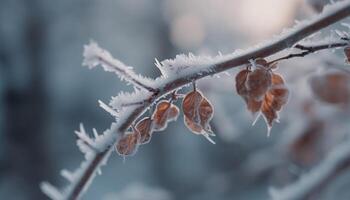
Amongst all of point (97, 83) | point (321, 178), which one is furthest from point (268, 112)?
point (97, 83)

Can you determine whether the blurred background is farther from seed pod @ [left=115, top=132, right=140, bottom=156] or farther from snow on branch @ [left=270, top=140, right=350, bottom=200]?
seed pod @ [left=115, top=132, right=140, bottom=156]

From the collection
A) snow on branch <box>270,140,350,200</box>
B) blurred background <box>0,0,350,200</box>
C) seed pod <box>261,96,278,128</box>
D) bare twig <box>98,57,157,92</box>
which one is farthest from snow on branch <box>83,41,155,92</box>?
blurred background <box>0,0,350,200</box>

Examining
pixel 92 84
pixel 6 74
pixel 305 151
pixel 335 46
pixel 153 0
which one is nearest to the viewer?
pixel 335 46

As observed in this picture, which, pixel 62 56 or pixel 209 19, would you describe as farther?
pixel 62 56

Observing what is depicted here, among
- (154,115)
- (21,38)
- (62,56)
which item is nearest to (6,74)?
(21,38)

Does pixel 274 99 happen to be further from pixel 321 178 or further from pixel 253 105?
pixel 321 178

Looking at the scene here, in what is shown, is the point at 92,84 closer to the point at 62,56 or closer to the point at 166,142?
the point at 62,56

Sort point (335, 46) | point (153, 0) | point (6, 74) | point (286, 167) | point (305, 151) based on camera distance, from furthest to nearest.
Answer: point (153, 0)
point (6, 74)
point (286, 167)
point (305, 151)
point (335, 46)
